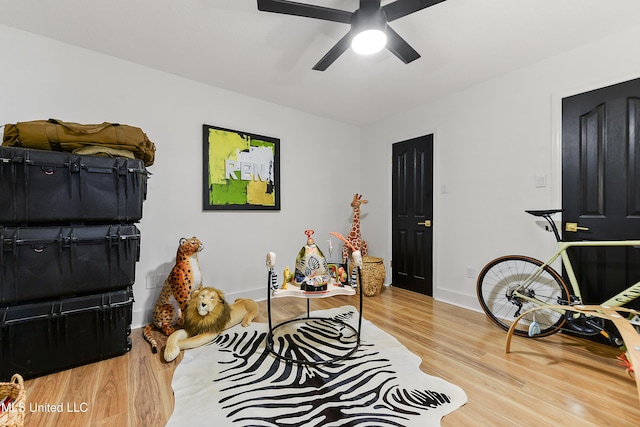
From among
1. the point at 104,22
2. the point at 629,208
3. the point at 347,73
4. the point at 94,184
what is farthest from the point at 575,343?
the point at 104,22

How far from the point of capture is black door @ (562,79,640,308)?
204 centimetres

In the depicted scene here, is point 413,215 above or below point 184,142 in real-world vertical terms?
below

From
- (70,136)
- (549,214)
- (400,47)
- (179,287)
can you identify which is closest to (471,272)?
Result: (549,214)

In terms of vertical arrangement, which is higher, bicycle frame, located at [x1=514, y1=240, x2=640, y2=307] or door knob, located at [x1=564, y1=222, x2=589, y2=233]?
door knob, located at [x1=564, y1=222, x2=589, y2=233]

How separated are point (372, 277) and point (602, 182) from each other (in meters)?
2.26

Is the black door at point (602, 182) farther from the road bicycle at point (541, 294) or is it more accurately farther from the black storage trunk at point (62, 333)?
the black storage trunk at point (62, 333)

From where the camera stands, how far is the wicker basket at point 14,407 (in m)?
0.95

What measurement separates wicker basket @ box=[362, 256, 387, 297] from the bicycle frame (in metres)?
1.46

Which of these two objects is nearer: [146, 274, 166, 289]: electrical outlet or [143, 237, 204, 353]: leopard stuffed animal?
[143, 237, 204, 353]: leopard stuffed animal

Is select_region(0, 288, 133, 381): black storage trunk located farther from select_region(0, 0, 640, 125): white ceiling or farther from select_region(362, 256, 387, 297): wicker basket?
select_region(362, 256, 387, 297): wicker basket

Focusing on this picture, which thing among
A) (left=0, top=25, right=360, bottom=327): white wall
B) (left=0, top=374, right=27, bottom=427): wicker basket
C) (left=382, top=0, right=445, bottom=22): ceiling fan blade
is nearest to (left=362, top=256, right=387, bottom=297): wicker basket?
(left=0, top=25, right=360, bottom=327): white wall

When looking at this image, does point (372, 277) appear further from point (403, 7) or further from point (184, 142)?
point (403, 7)

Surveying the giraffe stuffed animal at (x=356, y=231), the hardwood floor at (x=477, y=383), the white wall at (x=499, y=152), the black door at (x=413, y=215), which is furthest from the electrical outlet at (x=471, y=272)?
the giraffe stuffed animal at (x=356, y=231)

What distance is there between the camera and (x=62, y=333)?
5.74 feet
